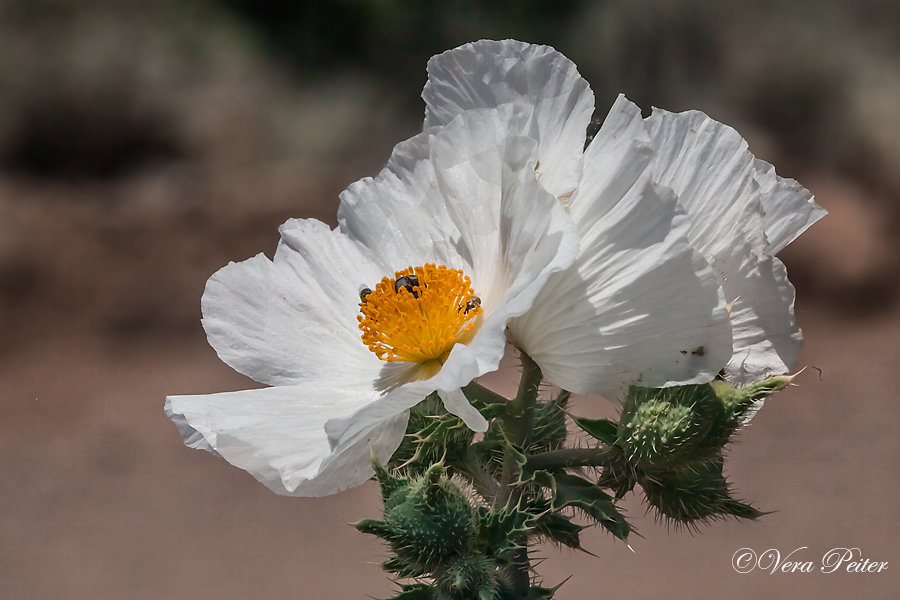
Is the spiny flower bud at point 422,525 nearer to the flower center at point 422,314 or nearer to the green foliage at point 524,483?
the green foliage at point 524,483

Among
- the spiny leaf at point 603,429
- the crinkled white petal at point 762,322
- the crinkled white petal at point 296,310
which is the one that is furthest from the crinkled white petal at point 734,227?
the crinkled white petal at point 296,310

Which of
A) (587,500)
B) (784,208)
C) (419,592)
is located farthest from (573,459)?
(784,208)

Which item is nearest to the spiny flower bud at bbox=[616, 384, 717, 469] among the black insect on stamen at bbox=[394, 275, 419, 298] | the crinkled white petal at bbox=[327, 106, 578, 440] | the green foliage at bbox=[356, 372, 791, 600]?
the green foliage at bbox=[356, 372, 791, 600]

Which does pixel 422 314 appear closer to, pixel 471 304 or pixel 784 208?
pixel 471 304

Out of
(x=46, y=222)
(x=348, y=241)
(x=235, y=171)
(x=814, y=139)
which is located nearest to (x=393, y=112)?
(x=235, y=171)

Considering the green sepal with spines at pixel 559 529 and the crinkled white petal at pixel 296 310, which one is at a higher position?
the crinkled white petal at pixel 296 310

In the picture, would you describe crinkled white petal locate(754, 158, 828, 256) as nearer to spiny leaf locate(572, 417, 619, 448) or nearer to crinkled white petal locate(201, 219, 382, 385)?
spiny leaf locate(572, 417, 619, 448)
